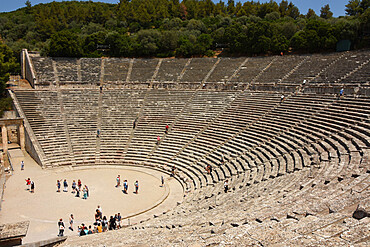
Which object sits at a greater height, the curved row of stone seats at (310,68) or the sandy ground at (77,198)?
the curved row of stone seats at (310,68)

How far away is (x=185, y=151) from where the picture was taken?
Result: 74.4ft

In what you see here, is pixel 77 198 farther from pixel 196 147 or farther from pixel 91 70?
pixel 91 70

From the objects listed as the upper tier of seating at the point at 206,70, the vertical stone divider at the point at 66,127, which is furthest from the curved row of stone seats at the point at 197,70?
the vertical stone divider at the point at 66,127

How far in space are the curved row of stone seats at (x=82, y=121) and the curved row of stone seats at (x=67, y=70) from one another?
2.84 metres

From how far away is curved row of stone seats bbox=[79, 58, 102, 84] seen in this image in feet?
114

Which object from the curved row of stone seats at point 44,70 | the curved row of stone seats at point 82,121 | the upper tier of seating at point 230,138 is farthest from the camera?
the curved row of stone seats at point 44,70

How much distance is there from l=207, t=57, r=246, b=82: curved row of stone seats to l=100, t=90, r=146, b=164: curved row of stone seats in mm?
8869

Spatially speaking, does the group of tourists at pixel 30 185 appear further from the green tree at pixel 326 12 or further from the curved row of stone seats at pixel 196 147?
the green tree at pixel 326 12

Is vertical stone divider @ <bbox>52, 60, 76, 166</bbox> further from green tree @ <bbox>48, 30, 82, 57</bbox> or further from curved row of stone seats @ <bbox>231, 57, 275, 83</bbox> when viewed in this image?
curved row of stone seats @ <bbox>231, 57, 275, 83</bbox>

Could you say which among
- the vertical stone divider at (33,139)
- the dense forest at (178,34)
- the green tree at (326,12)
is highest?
the green tree at (326,12)

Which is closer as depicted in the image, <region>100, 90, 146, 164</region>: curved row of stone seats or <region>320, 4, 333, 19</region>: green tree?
<region>100, 90, 146, 164</region>: curved row of stone seats

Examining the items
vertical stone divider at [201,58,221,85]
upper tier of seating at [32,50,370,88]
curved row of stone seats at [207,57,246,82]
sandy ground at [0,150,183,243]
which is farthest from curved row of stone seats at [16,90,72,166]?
curved row of stone seats at [207,57,246,82]

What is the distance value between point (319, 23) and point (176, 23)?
32421 mm

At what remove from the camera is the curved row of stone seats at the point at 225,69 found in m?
33.9
